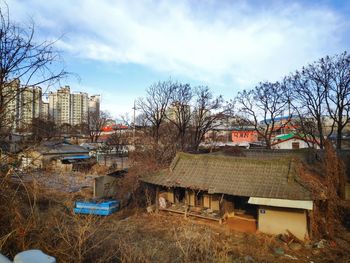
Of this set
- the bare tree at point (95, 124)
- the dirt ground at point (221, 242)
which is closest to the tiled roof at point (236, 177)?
the dirt ground at point (221, 242)

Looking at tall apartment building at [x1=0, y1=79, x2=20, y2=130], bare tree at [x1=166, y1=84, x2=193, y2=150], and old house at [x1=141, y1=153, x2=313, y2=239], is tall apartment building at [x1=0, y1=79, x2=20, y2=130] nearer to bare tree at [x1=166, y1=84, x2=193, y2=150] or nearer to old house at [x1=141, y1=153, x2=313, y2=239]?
old house at [x1=141, y1=153, x2=313, y2=239]

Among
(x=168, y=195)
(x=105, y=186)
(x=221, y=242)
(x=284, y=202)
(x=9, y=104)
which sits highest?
(x=9, y=104)

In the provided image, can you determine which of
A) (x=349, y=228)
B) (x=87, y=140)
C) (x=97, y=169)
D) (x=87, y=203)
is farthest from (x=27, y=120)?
(x=87, y=140)

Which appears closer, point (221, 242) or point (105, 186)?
point (221, 242)

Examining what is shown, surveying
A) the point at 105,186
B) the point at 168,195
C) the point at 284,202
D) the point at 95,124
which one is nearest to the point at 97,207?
the point at 105,186

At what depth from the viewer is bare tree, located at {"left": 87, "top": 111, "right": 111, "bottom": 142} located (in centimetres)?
6544

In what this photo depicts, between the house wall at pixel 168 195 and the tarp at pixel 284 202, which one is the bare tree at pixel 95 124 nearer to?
the house wall at pixel 168 195

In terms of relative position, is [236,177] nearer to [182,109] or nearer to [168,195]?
[168,195]

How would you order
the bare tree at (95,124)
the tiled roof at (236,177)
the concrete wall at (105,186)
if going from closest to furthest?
the tiled roof at (236,177) < the concrete wall at (105,186) < the bare tree at (95,124)

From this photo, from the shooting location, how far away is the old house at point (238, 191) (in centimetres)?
1385

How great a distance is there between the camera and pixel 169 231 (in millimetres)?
14680

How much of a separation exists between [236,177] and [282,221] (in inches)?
133

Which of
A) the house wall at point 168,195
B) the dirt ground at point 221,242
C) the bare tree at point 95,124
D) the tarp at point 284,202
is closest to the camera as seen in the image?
the dirt ground at point 221,242

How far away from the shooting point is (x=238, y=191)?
1525cm
